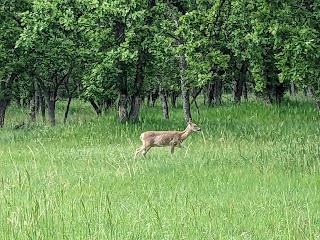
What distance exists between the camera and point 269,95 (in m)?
26.8

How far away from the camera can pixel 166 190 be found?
896 cm

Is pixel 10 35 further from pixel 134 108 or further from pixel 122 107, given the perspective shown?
pixel 134 108

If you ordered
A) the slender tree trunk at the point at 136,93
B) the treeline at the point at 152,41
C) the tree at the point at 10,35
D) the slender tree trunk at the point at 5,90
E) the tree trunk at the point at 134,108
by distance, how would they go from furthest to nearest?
1. the slender tree trunk at the point at 5,90
2. the tree at the point at 10,35
3. the tree trunk at the point at 134,108
4. the slender tree trunk at the point at 136,93
5. the treeline at the point at 152,41

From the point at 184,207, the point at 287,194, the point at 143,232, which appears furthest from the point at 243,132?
the point at 143,232

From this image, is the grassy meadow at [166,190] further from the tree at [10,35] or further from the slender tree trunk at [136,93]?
the tree at [10,35]

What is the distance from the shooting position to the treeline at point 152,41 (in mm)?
13422

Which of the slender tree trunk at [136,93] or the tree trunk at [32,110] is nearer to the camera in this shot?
the slender tree trunk at [136,93]

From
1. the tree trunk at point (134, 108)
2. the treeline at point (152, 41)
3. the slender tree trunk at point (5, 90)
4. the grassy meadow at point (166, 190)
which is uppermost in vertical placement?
the treeline at point (152, 41)

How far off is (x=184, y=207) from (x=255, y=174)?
A: 10.5 feet

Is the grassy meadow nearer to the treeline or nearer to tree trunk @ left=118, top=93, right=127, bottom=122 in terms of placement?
the treeline

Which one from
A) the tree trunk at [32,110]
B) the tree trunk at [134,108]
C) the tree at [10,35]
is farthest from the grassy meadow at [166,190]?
the tree trunk at [32,110]

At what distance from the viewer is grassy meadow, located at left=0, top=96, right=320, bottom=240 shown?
6.02m

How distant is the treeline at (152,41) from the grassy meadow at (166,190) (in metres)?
2.39

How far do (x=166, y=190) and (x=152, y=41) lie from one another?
12.2 meters
